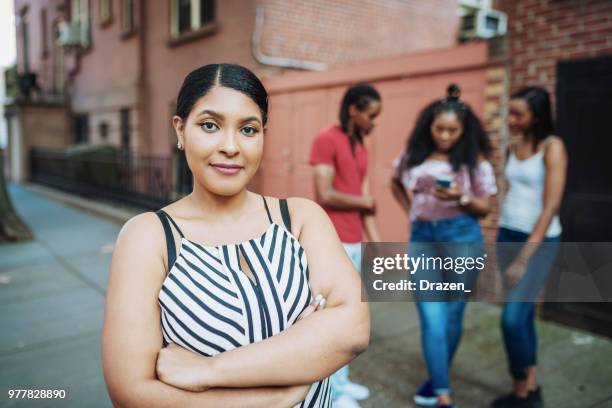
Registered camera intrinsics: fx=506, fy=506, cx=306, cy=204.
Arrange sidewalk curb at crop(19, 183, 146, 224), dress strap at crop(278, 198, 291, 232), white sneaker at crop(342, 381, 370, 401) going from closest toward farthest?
dress strap at crop(278, 198, 291, 232)
white sneaker at crop(342, 381, 370, 401)
sidewalk curb at crop(19, 183, 146, 224)

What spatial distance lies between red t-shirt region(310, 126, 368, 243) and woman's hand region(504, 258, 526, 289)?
0.91 m

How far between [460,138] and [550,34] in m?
2.26

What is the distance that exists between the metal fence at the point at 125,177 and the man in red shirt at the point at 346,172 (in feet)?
21.4

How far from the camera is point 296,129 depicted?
8.03m

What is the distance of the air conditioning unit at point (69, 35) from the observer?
14758 mm

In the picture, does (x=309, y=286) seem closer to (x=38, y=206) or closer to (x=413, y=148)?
(x=413, y=148)

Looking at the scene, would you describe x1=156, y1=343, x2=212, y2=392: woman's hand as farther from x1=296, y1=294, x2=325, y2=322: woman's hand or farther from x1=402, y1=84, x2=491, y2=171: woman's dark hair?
x1=402, y1=84, x2=491, y2=171: woman's dark hair

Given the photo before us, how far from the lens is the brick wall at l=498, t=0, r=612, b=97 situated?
420 cm

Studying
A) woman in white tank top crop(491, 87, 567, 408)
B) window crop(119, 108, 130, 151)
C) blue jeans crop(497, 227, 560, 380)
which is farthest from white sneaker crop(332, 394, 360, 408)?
window crop(119, 108, 130, 151)

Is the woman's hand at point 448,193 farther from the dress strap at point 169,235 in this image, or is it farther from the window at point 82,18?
the window at point 82,18

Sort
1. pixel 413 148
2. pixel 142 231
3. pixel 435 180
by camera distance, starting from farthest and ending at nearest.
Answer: pixel 413 148
pixel 435 180
pixel 142 231

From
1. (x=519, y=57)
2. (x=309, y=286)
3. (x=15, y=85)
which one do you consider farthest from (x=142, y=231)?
(x=15, y=85)

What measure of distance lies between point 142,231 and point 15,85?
67.6 ft

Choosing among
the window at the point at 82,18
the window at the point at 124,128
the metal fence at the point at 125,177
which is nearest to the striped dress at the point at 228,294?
the metal fence at the point at 125,177
